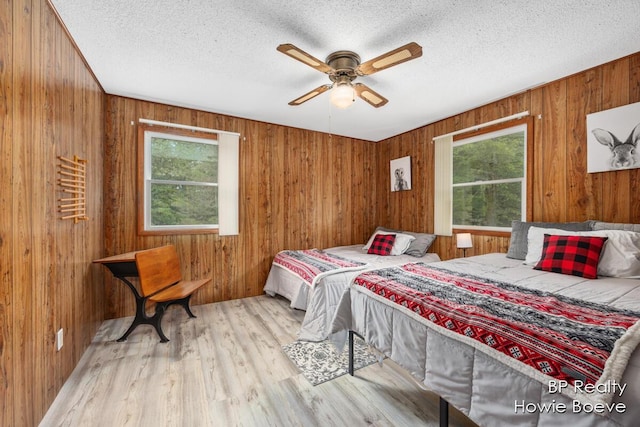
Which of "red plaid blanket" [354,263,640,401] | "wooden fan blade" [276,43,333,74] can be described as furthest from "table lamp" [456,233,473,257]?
"wooden fan blade" [276,43,333,74]

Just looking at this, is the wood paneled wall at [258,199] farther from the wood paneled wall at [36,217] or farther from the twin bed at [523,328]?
the twin bed at [523,328]

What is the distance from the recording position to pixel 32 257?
58.5 inches

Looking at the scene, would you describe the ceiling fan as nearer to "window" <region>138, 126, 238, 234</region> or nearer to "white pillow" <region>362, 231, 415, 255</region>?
"window" <region>138, 126, 238, 234</region>

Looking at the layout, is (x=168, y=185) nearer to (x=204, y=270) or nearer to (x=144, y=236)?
(x=144, y=236)

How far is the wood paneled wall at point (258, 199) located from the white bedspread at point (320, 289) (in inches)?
17.1

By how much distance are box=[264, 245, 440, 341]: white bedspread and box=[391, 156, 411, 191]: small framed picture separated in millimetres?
1198

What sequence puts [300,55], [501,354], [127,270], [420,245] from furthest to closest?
[420,245], [127,270], [300,55], [501,354]

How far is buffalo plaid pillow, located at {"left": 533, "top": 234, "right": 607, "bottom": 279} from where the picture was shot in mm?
1944

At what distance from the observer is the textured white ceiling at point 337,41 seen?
1.71 m

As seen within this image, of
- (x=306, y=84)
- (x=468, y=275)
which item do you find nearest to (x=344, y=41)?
(x=306, y=84)

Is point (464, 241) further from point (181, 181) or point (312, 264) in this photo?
point (181, 181)

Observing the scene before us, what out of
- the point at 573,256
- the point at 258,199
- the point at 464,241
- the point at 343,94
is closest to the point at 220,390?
the point at 343,94

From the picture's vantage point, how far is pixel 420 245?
372 cm

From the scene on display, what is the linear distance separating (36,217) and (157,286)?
1.29 metres
